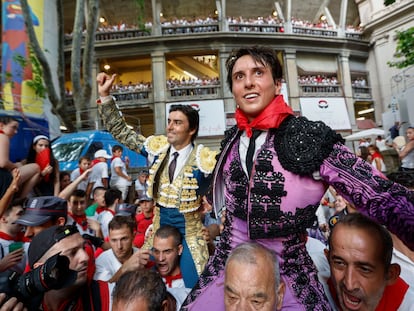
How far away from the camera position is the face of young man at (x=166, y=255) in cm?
274

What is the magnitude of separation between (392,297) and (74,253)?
6.39ft

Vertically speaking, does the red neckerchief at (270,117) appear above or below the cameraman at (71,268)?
above

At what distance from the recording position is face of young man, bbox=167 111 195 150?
301cm

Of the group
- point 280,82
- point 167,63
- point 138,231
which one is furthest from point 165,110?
point 280,82

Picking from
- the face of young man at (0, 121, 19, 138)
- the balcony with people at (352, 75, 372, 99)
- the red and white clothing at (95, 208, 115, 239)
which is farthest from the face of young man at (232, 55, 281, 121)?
the balcony with people at (352, 75, 372, 99)

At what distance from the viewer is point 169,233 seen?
2.78m

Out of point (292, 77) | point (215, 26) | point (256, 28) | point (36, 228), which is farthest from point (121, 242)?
point (256, 28)

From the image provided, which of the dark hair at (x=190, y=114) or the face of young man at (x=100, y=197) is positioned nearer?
the dark hair at (x=190, y=114)

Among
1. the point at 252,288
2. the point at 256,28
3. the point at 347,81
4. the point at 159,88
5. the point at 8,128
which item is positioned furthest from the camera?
the point at 347,81

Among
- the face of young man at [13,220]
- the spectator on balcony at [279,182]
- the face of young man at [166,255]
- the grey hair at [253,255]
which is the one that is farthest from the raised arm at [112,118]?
the grey hair at [253,255]

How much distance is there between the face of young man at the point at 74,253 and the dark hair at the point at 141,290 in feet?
1.30

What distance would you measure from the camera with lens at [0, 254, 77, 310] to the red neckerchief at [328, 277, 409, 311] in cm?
152

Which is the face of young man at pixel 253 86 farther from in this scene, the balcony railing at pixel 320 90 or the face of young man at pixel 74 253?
the balcony railing at pixel 320 90

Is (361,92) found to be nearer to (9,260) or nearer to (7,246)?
(7,246)
